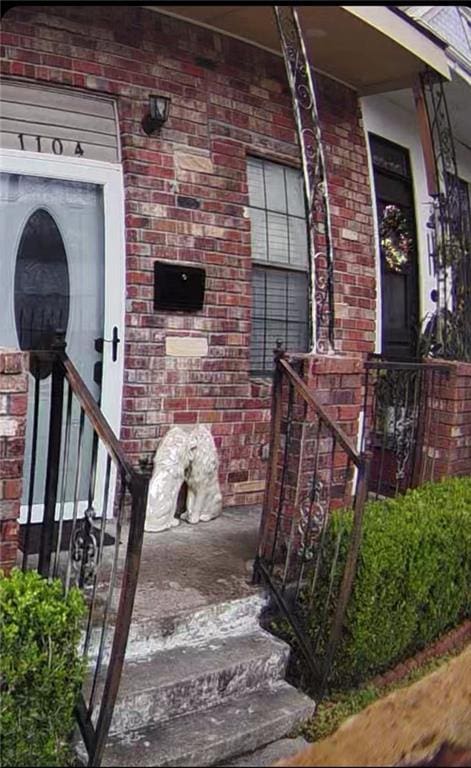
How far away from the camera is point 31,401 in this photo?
149 inches


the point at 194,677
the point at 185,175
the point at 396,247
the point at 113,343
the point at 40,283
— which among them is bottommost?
the point at 194,677

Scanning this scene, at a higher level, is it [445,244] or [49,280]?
[445,244]

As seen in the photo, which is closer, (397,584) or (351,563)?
(351,563)

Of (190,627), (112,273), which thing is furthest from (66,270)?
(190,627)

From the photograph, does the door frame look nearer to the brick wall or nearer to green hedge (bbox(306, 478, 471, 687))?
the brick wall

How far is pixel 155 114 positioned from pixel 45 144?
25.2 inches

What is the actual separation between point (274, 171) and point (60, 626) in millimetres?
3546

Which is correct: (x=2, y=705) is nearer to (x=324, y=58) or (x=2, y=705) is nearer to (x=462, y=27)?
(x=324, y=58)

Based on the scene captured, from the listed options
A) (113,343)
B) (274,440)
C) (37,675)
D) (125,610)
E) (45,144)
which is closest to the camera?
(37,675)

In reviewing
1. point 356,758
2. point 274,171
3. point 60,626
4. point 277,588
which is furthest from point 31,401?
point 356,758

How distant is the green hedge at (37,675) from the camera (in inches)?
80.4

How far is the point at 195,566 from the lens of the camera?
11.1 ft

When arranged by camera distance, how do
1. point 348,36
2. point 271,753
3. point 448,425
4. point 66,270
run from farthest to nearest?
1. point 348,36
2. point 448,425
3. point 66,270
4. point 271,753

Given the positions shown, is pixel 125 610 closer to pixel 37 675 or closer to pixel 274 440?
pixel 37 675
